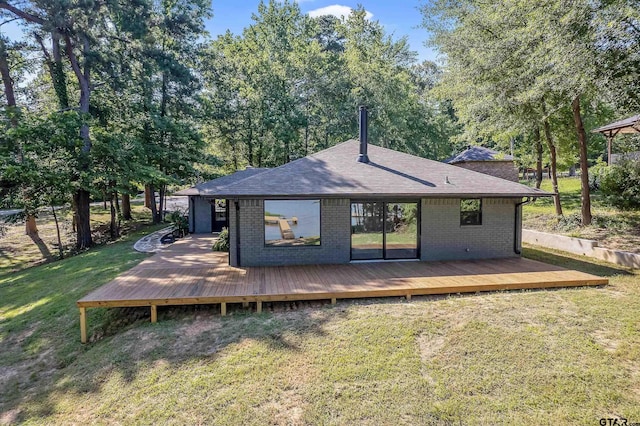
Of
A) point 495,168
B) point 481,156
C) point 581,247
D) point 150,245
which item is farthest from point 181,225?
point 495,168

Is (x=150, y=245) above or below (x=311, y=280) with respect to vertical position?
above

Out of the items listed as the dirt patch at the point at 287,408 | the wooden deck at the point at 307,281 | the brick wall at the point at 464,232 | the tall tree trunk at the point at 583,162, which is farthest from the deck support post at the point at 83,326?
the tall tree trunk at the point at 583,162

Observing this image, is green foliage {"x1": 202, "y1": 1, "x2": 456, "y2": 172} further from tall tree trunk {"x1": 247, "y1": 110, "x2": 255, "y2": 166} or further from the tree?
the tree

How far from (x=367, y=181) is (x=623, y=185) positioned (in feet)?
33.6

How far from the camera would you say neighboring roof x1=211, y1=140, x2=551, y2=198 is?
8258 mm

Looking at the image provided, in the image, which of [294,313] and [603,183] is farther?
[603,183]

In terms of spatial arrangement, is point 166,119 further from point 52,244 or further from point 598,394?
point 598,394

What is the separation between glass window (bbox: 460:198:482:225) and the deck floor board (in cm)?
112

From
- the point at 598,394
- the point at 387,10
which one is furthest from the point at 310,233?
the point at 387,10

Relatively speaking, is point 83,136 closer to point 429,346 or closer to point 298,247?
point 298,247

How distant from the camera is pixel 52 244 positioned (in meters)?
16.2

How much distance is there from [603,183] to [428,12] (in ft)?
34.6

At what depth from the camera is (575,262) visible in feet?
31.7

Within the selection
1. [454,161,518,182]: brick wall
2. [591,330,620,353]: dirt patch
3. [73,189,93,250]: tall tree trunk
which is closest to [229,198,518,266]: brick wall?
[591,330,620,353]: dirt patch
